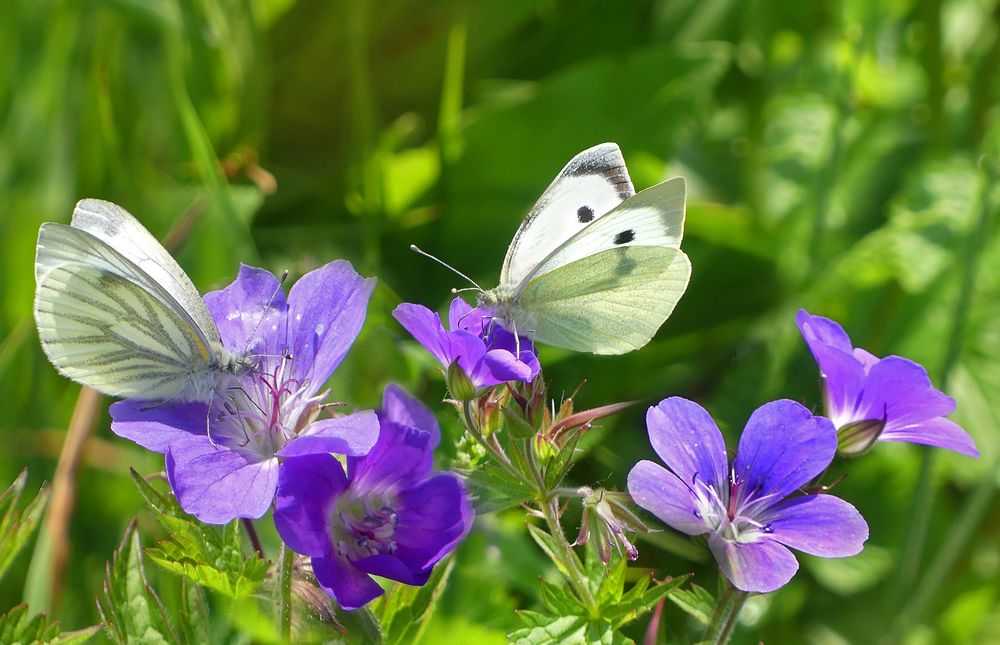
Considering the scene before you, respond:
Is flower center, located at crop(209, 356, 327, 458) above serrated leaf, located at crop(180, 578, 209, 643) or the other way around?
above

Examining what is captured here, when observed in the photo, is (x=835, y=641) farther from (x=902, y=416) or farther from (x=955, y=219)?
(x=902, y=416)

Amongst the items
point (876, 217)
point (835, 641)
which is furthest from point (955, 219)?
point (835, 641)

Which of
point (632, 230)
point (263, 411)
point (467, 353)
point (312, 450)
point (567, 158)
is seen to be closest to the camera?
point (312, 450)

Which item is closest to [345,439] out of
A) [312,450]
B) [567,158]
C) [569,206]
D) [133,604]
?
[312,450]

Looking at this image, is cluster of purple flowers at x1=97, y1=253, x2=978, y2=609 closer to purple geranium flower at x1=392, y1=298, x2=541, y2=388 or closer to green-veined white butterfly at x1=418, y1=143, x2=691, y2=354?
purple geranium flower at x1=392, y1=298, x2=541, y2=388

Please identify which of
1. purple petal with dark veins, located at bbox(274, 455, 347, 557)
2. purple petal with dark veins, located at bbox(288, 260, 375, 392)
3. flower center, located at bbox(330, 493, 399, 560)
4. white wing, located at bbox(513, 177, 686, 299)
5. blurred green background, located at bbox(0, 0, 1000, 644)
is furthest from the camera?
blurred green background, located at bbox(0, 0, 1000, 644)

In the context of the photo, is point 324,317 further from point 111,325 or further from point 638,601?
point 638,601

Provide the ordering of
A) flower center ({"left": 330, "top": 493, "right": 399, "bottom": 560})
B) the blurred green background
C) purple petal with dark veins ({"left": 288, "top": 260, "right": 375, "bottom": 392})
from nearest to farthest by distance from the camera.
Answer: flower center ({"left": 330, "top": 493, "right": 399, "bottom": 560}) < purple petal with dark veins ({"left": 288, "top": 260, "right": 375, "bottom": 392}) < the blurred green background

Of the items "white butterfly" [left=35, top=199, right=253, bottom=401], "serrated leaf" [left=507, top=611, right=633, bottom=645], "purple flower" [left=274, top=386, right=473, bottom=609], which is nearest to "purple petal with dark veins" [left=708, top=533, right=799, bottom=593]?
"serrated leaf" [left=507, top=611, right=633, bottom=645]
